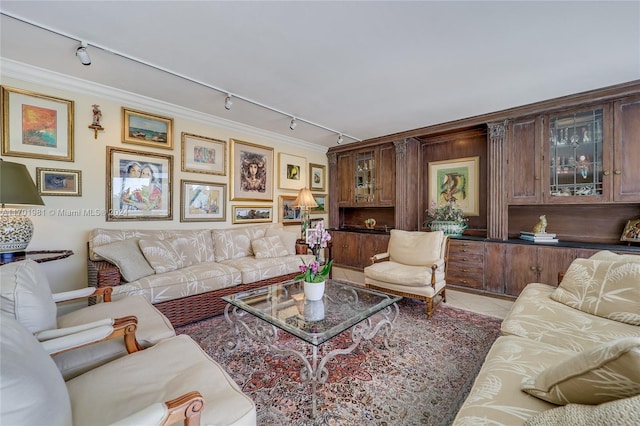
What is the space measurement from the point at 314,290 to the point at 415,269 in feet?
4.94

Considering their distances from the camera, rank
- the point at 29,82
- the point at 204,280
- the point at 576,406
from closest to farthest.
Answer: the point at 576,406 → the point at 29,82 → the point at 204,280

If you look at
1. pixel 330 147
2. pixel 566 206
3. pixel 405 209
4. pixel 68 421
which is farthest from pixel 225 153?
pixel 566 206

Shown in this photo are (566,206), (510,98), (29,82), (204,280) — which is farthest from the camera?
(566,206)

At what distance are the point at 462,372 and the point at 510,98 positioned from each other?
3.18 metres

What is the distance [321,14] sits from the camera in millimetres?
1874

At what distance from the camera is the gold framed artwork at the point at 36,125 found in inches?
101

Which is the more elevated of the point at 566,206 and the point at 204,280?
the point at 566,206

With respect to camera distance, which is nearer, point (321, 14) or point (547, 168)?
point (321, 14)

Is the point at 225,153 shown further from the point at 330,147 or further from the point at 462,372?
the point at 462,372

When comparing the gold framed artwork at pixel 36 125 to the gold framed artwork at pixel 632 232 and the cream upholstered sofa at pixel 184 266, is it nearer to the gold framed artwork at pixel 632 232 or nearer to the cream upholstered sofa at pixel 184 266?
the cream upholstered sofa at pixel 184 266

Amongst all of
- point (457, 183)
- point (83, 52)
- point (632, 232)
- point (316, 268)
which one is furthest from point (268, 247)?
point (632, 232)

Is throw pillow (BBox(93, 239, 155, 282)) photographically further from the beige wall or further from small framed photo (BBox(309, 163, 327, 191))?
small framed photo (BBox(309, 163, 327, 191))


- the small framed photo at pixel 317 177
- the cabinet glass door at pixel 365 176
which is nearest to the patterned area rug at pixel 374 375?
the cabinet glass door at pixel 365 176

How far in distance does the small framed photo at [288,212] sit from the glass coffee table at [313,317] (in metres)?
2.26
